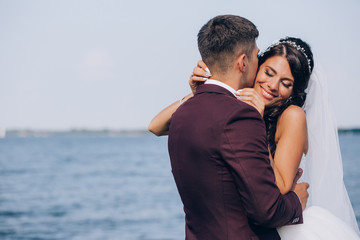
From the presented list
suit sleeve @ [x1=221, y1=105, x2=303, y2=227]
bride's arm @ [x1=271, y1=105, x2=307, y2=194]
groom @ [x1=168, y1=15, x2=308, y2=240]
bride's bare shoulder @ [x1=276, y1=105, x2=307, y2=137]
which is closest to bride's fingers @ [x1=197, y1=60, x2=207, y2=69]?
groom @ [x1=168, y1=15, x2=308, y2=240]

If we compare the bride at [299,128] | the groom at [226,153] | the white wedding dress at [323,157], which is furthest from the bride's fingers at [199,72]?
the white wedding dress at [323,157]

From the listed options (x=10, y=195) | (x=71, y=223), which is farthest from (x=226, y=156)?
(x=10, y=195)

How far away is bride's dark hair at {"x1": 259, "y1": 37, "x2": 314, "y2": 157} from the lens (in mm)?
3154

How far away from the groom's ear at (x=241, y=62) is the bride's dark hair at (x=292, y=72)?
0.86 metres

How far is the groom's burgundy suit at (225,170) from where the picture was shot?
210 centimetres

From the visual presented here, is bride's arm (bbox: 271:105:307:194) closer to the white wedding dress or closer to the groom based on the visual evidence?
the groom

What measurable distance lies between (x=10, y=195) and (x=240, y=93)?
20.2 meters

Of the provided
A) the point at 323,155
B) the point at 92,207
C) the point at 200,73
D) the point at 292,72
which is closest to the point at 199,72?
the point at 200,73

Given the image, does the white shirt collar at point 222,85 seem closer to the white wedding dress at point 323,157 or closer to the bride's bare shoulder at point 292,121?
the bride's bare shoulder at point 292,121

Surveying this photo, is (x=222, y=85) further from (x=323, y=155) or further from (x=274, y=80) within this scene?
(x=323, y=155)

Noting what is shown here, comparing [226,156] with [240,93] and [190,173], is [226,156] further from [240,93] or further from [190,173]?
[240,93]

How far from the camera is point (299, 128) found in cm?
292

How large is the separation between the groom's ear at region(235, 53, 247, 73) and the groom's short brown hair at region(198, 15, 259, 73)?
2 cm

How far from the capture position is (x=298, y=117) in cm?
295
